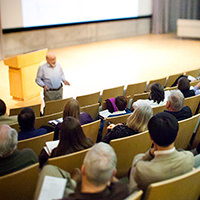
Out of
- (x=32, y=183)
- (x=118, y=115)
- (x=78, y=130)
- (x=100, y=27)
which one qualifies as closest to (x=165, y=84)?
(x=118, y=115)

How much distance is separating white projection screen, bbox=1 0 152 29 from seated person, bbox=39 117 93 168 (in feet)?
28.5

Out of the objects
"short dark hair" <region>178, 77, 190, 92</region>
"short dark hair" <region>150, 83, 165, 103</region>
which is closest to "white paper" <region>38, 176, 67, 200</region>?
"short dark hair" <region>150, 83, 165, 103</region>

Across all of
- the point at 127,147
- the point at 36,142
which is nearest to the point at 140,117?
the point at 127,147

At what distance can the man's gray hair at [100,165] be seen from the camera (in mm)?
1870

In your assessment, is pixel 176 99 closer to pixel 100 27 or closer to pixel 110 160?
pixel 110 160

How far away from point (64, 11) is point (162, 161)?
10.7 metres

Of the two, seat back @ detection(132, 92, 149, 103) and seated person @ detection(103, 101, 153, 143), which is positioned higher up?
seated person @ detection(103, 101, 153, 143)

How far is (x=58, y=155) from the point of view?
2.78 meters

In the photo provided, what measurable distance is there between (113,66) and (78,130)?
6.91 m

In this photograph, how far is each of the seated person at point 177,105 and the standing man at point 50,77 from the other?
2482 millimetres

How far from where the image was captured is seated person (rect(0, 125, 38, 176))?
8.17ft

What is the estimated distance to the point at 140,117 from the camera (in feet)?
10.5

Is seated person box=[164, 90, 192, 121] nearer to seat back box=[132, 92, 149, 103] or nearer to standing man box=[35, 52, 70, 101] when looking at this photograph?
seat back box=[132, 92, 149, 103]

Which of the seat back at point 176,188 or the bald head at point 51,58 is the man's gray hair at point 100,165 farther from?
the bald head at point 51,58
